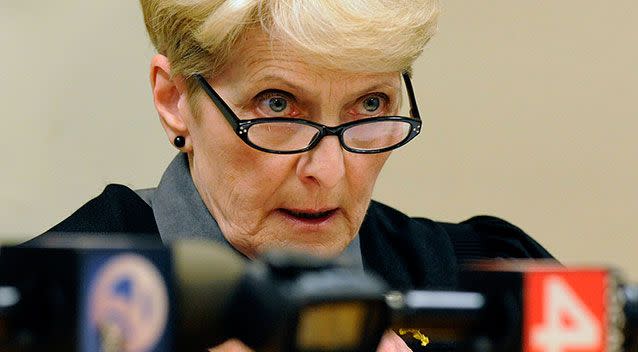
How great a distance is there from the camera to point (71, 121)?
2328mm

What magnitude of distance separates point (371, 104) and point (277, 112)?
133 millimetres

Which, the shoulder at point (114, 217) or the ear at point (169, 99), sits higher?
the ear at point (169, 99)

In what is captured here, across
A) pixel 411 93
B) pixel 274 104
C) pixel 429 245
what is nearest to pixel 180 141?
pixel 274 104

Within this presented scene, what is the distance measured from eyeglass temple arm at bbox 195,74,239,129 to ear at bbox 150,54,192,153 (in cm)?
7

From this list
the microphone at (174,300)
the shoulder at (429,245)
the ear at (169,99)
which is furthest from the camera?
the shoulder at (429,245)

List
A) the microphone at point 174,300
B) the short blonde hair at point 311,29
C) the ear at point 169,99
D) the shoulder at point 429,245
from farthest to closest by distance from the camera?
1. the shoulder at point 429,245
2. the ear at point 169,99
3. the short blonde hair at point 311,29
4. the microphone at point 174,300

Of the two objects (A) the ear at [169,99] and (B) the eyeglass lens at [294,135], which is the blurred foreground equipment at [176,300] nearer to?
(B) the eyeglass lens at [294,135]

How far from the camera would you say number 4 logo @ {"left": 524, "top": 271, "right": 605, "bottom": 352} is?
2.42 ft

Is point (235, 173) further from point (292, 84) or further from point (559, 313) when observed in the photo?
point (559, 313)

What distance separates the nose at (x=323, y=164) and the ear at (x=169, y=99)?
7.8 inches

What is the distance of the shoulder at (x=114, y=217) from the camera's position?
1.66 metres

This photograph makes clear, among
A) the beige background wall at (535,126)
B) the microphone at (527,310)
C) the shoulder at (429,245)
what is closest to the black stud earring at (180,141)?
the shoulder at (429,245)

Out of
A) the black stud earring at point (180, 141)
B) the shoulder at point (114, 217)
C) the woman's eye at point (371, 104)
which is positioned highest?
the woman's eye at point (371, 104)

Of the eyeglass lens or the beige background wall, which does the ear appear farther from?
the beige background wall
